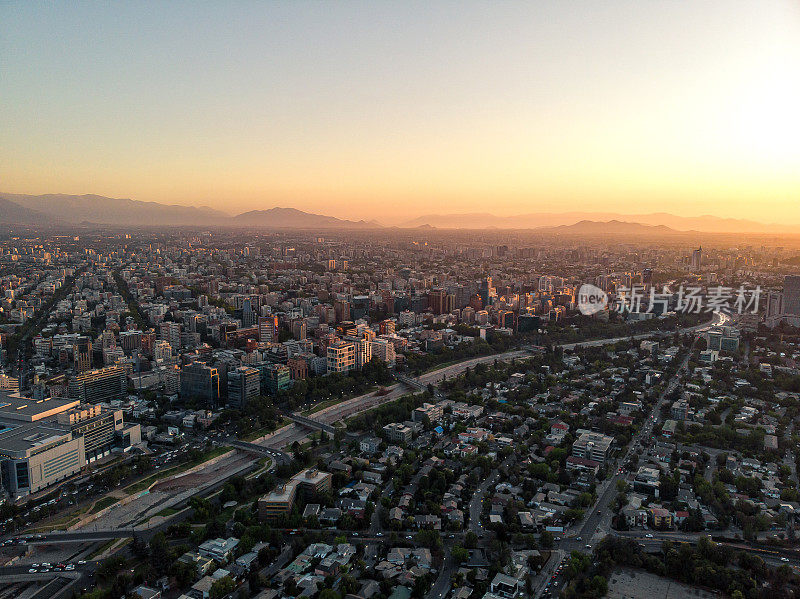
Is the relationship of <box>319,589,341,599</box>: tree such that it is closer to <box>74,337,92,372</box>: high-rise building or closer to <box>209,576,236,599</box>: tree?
<box>209,576,236,599</box>: tree

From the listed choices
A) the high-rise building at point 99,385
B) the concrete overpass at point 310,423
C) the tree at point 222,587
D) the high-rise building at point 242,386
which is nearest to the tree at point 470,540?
the tree at point 222,587

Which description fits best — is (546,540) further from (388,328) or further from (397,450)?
(388,328)

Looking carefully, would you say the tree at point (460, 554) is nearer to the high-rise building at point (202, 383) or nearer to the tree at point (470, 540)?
the tree at point (470, 540)

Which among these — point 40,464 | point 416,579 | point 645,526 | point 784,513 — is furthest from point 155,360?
point 784,513

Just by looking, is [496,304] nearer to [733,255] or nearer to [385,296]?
[385,296]

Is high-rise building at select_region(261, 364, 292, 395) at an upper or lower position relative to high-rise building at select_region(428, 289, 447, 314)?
lower

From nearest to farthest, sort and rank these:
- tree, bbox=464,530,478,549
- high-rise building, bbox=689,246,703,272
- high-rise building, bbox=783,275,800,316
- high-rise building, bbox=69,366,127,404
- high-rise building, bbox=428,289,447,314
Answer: tree, bbox=464,530,478,549, high-rise building, bbox=69,366,127,404, high-rise building, bbox=783,275,800,316, high-rise building, bbox=428,289,447,314, high-rise building, bbox=689,246,703,272

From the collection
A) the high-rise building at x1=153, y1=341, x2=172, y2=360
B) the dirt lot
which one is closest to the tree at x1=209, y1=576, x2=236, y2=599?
the dirt lot
